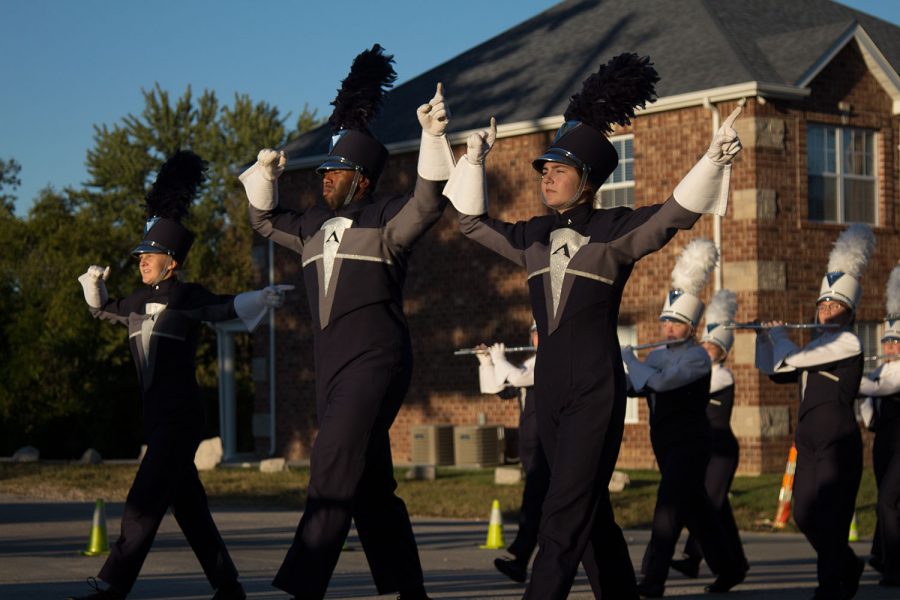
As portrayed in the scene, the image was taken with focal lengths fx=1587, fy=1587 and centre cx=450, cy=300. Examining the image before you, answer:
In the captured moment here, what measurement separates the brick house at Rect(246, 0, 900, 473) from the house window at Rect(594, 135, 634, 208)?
26 mm

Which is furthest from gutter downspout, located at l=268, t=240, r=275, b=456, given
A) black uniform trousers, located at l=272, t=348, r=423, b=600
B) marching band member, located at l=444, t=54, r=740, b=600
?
marching band member, located at l=444, t=54, r=740, b=600

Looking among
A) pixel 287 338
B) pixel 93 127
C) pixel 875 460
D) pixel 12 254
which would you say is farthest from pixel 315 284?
pixel 93 127

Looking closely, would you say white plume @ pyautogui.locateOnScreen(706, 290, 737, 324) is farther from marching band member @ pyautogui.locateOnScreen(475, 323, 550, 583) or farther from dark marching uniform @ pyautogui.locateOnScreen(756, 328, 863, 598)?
dark marching uniform @ pyautogui.locateOnScreen(756, 328, 863, 598)

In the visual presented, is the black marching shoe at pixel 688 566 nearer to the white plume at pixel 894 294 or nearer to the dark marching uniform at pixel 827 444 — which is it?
the dark marching uniform at pixel 827 444

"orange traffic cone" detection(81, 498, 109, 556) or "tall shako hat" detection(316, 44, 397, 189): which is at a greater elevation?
"tall shako hat" detection(316, 44, 397, 189)

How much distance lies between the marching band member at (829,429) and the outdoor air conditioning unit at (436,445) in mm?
16816

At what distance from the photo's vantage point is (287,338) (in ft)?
102

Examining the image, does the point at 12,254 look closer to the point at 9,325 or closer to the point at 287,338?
the point at 9,325

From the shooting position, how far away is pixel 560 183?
25.1 feet

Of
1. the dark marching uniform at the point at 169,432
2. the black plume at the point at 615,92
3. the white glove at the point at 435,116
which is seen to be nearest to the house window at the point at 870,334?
the dark marching uniform at the point at 169,432

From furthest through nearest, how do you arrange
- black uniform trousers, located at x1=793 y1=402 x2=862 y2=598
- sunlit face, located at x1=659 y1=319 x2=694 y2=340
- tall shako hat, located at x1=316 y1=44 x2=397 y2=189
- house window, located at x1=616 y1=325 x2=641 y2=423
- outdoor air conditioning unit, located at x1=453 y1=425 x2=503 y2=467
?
outdoor air conditioning unit, located at x1=453 y1=425 x2=503 y2=467 → house window, located at x1=616 y1=325 x2=641 y2=423 → sunlit face, located at x1=659 y1=319 x2=694 y2=340 → black uniform trousers, located at x1=793 y1=402 x2=862 y2=598 → tall shako hat, located at x1=316 y1=44 x2=397 y2=189

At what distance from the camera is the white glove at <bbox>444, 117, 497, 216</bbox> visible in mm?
7406

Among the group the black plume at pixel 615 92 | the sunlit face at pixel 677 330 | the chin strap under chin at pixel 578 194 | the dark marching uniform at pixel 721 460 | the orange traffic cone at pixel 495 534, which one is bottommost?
the orange traffic cone at pixel 495 534

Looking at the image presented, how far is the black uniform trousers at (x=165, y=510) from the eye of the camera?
903 cm
